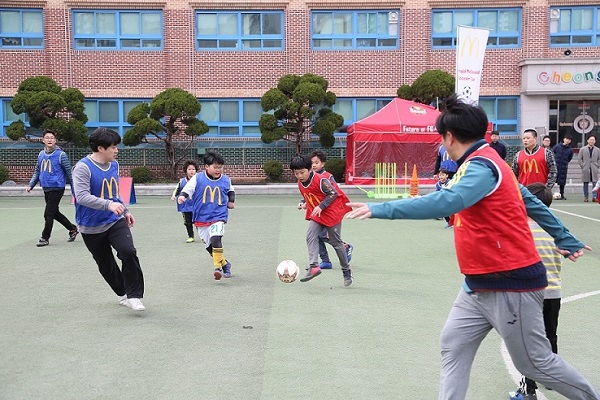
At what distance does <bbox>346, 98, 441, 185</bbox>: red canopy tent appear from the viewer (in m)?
23.7

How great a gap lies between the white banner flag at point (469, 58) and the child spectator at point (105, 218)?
12804mm

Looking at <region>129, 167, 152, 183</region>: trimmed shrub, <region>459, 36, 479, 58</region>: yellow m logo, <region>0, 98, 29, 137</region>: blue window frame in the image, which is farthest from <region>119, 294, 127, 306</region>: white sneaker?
<region>0, 98, 29, 137</region>: blue window frame

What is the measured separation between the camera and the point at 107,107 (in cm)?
2862

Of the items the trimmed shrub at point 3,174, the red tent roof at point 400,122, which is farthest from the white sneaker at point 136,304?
the trimmed shrub at point 3,174

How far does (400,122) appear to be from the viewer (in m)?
23.6

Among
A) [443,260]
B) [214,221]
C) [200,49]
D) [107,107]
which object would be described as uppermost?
[200,49]

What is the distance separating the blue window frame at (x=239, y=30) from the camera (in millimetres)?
28516

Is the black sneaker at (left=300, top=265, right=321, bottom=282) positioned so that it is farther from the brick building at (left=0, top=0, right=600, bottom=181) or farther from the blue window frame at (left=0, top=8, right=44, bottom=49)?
the blue window frame at (left=0, top=8, right=44, bottom=49)

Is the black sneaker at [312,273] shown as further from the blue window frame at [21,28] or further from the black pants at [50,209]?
the blue window frame at [21,28]

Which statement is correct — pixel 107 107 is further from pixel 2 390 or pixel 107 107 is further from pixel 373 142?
pixel 2 390

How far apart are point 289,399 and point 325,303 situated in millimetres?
2858

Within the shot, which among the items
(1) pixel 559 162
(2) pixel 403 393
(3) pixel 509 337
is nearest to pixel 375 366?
(2) pixel 403 393

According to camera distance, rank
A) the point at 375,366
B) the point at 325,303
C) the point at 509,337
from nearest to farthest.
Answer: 1. the point at 509,337
2. the point at 375,366
3. the point at 325,303

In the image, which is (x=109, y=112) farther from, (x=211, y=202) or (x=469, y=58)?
(x=211, y=202)
